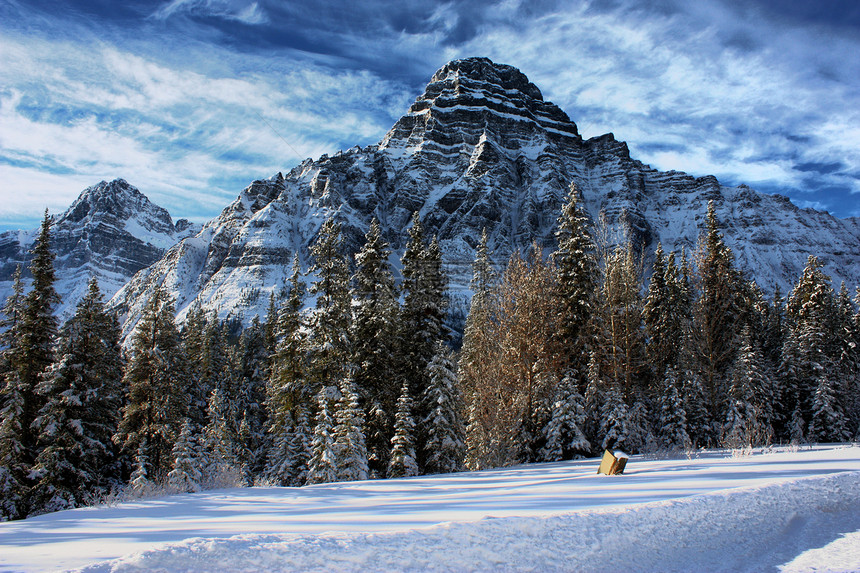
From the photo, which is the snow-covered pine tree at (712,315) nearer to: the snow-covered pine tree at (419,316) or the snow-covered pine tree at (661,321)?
the snow-covered pine tree at (661,321)

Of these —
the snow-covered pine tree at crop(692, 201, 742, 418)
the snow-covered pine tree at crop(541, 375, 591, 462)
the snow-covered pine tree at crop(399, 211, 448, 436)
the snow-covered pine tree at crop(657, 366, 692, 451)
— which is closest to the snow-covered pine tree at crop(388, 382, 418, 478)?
the snow-covered pine tree at crop(399, 211, 448, 436)

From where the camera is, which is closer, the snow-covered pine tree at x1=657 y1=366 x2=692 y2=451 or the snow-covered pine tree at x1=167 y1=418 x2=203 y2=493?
the snow-covered pine tree at x1=167 y1=418 x2=203 y2=493

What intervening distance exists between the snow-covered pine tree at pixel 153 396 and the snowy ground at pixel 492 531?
19.3 m

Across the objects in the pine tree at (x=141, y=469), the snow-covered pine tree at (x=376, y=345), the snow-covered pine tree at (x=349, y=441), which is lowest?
the pine tree at (x=141, y=469)

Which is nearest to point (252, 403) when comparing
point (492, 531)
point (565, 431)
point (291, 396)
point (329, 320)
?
point (291, 396)

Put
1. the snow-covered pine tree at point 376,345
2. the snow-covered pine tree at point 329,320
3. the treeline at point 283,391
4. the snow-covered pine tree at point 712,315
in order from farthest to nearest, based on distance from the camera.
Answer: the snow-covered pine tree at point 712,315
the snow-covered pine tree at point 329,320
the snow-covered pine tree at point 376,345
the treeline at point 283,391

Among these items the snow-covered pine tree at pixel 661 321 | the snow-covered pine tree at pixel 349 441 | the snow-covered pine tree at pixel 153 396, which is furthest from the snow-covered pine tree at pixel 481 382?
the snow-covered pine tree at pixel 153 396

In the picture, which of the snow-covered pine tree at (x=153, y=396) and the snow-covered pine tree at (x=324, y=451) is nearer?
the snow-covered pine tree at (x=324, y=451)

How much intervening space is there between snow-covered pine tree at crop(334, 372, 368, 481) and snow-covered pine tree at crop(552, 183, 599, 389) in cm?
1000

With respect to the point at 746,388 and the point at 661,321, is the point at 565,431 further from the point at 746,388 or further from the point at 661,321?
the point at 661,321

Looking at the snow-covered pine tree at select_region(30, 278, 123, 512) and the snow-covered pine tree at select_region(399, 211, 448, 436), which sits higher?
the snow-covered pine tree at select_region(399, 211, 448, 436)

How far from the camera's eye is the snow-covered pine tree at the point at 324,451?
19.3 m

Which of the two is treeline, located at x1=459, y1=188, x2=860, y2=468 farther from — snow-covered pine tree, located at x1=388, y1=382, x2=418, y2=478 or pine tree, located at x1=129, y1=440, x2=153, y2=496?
pine tree, located at x1=129, y1=440, x2=153, y2=496

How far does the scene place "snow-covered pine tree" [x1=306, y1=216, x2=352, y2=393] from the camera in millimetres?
23141
